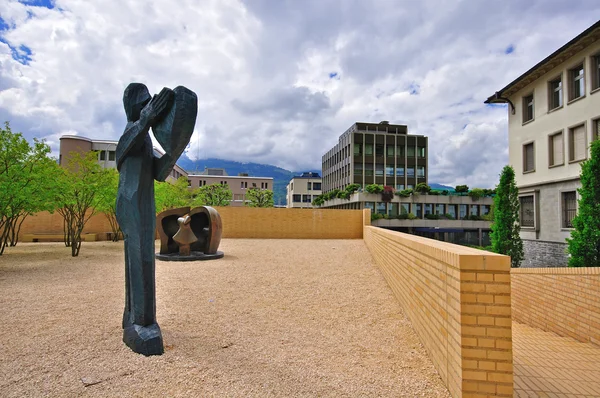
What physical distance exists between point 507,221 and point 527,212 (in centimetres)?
360

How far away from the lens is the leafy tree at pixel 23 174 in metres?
10.5

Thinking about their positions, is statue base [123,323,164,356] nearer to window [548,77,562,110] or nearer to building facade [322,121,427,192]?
window [548,77,562,110]

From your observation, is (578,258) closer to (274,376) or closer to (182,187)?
(274,376)

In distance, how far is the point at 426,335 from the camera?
4.23m

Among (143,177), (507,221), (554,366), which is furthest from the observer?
(507,221)

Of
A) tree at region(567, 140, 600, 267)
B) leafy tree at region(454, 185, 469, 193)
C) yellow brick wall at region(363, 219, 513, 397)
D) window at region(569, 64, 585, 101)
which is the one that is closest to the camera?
yellow brick wall at region(363, 219, 513, 397)

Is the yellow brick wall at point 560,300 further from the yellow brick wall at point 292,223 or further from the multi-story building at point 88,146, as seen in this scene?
the multi-story building at point 88,146

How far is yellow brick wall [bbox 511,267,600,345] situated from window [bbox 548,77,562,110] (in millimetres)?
14648

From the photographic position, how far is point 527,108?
2017 cm

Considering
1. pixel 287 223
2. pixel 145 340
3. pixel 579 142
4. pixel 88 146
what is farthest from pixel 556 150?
pixel 88 146

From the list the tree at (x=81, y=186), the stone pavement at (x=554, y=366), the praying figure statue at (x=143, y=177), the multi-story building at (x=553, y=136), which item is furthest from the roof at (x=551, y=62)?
the tree at (x=81, y=186)

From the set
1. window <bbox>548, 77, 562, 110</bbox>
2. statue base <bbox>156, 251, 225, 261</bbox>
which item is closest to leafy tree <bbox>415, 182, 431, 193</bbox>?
window <bbox>548, 77, 562, 110</bbox>

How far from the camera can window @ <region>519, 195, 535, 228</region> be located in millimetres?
19266

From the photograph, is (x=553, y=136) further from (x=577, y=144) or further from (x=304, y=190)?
(x=304, y=190)
